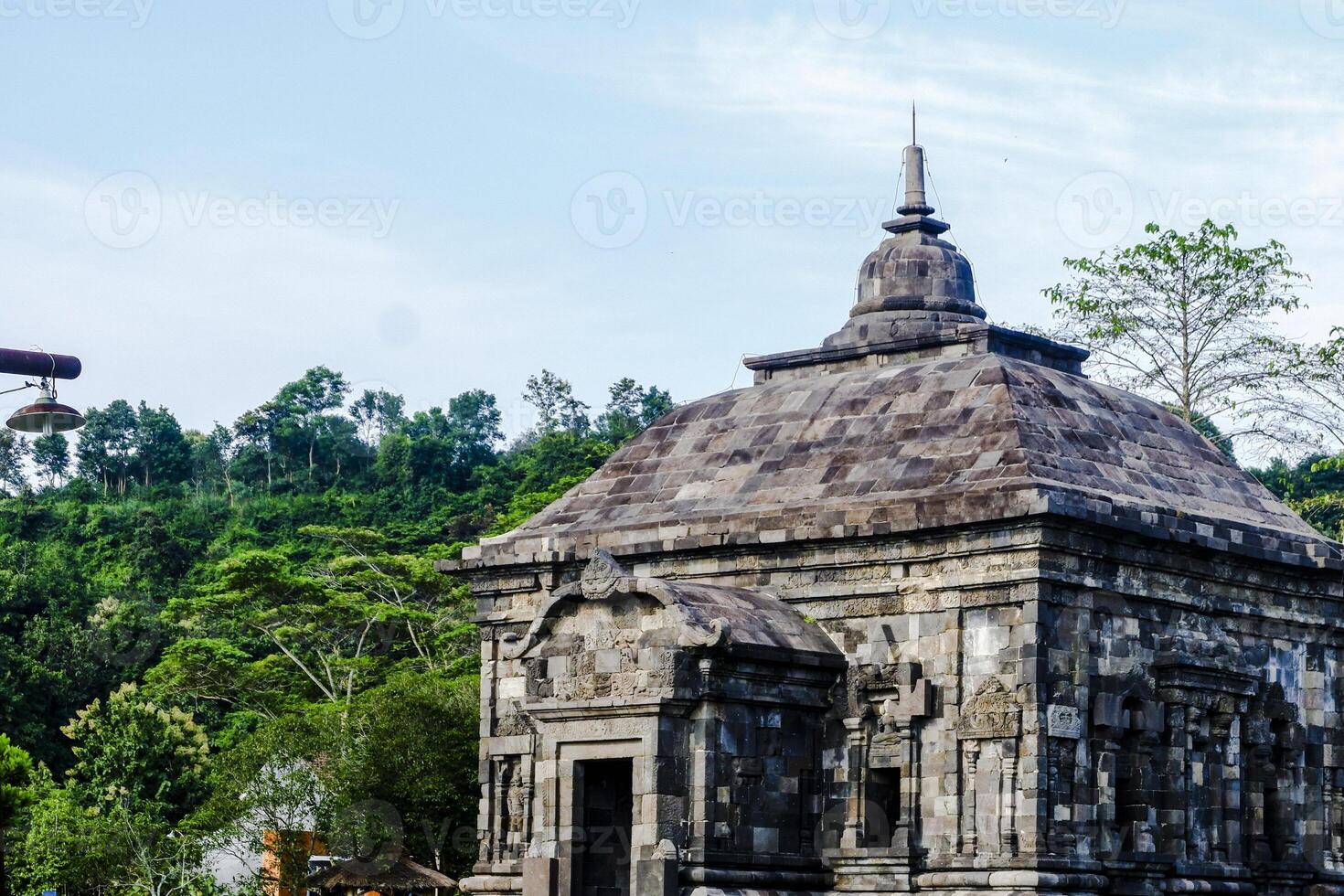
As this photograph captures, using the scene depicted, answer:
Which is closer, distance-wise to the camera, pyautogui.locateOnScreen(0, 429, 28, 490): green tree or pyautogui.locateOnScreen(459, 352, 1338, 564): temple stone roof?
pyautogui.locateOnScreen(459, 352, 1338, 564): temple stone roof

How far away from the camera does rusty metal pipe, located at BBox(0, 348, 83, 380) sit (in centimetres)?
1688

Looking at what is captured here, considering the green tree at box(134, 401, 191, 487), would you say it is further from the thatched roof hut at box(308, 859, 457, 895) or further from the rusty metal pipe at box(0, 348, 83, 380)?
the rusty metal pipe at box(0, 348, 83, 380)

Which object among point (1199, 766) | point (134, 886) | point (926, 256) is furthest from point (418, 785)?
point (1199, 766)

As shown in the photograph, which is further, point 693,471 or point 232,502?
point 232,502

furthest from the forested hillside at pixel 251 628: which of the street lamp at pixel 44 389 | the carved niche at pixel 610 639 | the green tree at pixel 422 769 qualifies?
the street lamp at pixel 44 389

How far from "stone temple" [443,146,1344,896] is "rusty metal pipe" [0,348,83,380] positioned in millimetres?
11174

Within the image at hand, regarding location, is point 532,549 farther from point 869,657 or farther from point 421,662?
point 421,662

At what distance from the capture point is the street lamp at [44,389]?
17.0 m

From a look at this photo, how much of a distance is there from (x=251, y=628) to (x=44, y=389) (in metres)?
43.3

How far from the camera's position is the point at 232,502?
8125cm

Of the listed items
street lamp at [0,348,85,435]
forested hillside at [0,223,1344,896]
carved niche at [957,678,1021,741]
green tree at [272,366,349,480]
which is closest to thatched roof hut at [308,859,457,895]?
forested hillside at [0,223,1344,896]

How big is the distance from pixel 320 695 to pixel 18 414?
4002 centimetres

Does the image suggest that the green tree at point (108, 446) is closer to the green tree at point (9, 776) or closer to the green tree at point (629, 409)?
the green tree at point (629, 409)

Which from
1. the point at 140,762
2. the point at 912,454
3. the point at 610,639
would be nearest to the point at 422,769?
the point at 140,762
